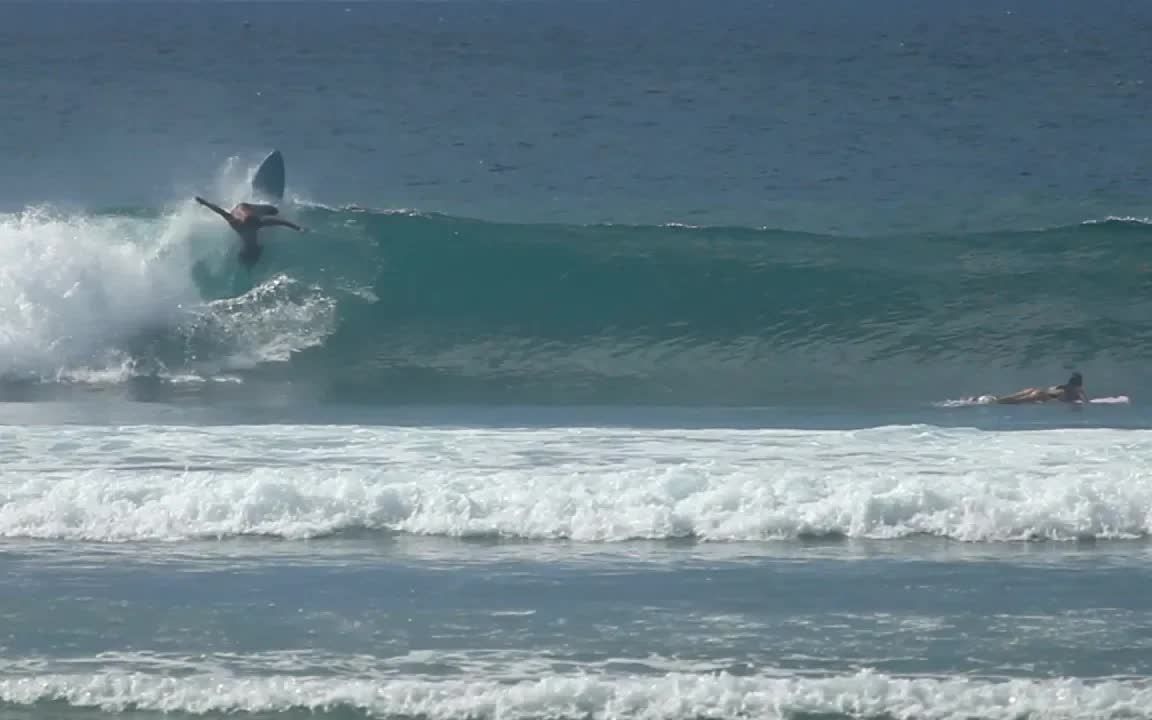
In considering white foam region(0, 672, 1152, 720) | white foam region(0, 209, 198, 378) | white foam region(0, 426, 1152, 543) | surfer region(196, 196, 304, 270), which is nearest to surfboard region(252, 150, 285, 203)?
surfer region(196, 196, 304, 270)

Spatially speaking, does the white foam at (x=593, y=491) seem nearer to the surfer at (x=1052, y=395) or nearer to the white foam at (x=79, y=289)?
the surfer at (x=1052, y=395)

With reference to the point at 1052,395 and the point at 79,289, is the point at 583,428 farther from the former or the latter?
the point at 79,289

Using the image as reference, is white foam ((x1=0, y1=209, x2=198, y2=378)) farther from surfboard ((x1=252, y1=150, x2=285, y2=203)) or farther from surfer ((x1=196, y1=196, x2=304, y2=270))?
surfboard ((x1=252, y1=150, x2=285, y2=203))

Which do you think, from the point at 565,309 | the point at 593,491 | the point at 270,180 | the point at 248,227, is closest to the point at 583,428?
the point at 593,491

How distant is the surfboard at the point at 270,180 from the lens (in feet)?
72.2

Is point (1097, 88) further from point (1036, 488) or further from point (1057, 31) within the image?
point (1036, 488)

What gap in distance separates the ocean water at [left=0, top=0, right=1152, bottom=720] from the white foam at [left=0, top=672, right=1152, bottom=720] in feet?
0.06

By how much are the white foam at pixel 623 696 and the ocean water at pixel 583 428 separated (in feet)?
0.06

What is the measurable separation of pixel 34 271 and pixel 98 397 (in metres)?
3.16

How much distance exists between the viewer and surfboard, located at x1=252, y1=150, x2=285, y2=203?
22000 mm

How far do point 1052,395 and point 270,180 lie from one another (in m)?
11.0

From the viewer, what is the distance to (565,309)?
66.6ft

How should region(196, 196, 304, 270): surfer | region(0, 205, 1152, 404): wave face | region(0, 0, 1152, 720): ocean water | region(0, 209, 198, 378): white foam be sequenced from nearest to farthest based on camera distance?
region(0, 0, 1152, 720): ocean water
region(0, 205, 1152, 404): wave face
region(0, 209, 198, 378): white foam
region(196, 196, 304, 270): surfer

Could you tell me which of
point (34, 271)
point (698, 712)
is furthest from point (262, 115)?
point (698, 712)
